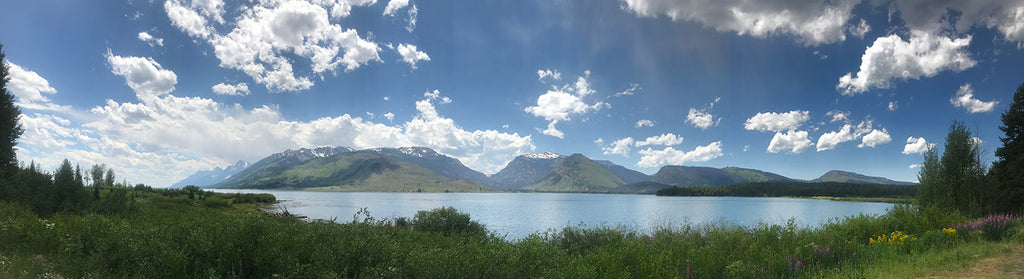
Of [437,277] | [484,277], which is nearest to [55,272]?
[437,277]

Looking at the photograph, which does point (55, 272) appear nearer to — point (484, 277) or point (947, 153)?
point (484, 277)

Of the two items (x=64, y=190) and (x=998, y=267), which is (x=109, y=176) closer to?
(x=64, y=190)

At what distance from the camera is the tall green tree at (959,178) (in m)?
24.9

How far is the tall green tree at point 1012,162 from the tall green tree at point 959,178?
286 inches

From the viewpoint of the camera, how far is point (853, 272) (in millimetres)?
9578

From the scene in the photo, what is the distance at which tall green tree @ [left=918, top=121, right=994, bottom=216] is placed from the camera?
2489 centimetres

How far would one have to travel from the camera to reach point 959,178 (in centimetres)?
2517

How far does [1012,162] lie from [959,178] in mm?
12245

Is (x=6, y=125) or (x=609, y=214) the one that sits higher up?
(x=6, y=125)

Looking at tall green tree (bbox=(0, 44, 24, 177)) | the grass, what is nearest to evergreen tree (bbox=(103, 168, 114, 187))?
tall green tree (bbox=(0, 44, 24, 177))

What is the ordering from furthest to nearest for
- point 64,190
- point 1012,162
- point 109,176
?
point 109,176 → point 1012,162 → point 64,190

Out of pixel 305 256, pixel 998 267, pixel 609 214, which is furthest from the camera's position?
pixel 609 214

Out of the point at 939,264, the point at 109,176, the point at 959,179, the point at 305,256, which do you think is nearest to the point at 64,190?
the point at 305,256

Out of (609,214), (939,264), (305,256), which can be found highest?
(305,256)
